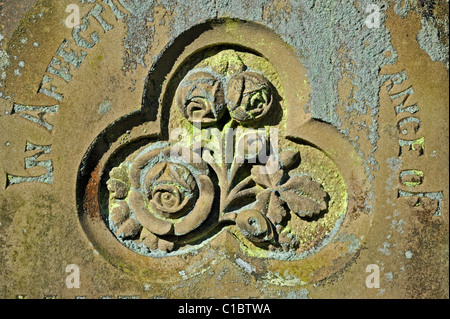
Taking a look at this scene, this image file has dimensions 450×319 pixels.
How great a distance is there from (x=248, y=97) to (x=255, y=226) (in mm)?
556

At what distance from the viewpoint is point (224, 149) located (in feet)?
8.38

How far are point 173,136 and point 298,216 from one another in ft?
2.17

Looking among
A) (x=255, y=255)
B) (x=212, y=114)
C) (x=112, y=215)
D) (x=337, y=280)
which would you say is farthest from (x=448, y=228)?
(x=112, y=215)

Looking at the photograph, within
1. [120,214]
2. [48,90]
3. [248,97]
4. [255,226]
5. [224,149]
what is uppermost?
[48,90]

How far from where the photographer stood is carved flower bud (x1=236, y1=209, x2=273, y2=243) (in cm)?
249

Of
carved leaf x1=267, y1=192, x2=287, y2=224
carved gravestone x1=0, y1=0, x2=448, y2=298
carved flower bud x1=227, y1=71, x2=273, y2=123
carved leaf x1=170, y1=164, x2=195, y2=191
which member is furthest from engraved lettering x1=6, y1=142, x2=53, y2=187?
carved leaf x1=267, y1=192, x2=287, y2=224

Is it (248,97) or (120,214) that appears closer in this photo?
(248,97)

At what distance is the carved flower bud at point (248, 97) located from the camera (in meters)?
2.46

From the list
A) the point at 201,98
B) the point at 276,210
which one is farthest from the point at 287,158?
the point at 201,98

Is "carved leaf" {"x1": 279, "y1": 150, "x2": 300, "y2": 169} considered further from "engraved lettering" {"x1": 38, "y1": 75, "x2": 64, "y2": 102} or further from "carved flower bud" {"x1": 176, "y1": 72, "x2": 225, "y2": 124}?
"engraved lettering" {"x1": 38, "y1": 75, "x2": 64, "y2": 102}

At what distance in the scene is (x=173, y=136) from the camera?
258 centimetres

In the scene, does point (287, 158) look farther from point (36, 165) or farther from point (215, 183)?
point (36, 165)

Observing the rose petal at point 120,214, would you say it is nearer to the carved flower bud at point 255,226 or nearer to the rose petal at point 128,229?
→ the rose petal at point 128,229

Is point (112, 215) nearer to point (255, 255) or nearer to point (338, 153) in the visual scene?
point (255, 255)
